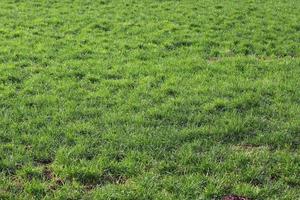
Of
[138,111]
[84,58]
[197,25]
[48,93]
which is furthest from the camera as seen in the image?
[197,25]

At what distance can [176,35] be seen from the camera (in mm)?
16844

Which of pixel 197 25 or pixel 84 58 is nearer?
pixel 84 58

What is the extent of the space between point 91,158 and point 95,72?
460cm

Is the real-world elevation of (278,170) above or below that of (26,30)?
below

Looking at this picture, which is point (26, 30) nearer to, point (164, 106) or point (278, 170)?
point (164, 106)

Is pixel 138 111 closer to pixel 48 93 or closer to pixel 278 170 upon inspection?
pixel 48 93

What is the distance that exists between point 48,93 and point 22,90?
0.62 meters

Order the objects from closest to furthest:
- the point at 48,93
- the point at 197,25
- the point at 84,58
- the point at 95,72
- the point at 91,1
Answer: the point at 48,93
the point at 95,72
the point at 84,58
the point at 197,25
the point at 91,1

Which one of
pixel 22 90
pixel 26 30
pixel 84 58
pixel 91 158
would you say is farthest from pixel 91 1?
pixel 91 158

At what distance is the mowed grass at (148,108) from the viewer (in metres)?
8.35

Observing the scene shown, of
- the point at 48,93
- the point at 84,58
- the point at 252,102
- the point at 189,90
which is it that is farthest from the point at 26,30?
the point at 252,102

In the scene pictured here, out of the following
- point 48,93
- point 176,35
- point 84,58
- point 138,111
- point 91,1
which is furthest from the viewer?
point 91,1

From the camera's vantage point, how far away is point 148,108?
1097 cm

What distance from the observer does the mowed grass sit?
835 cm
